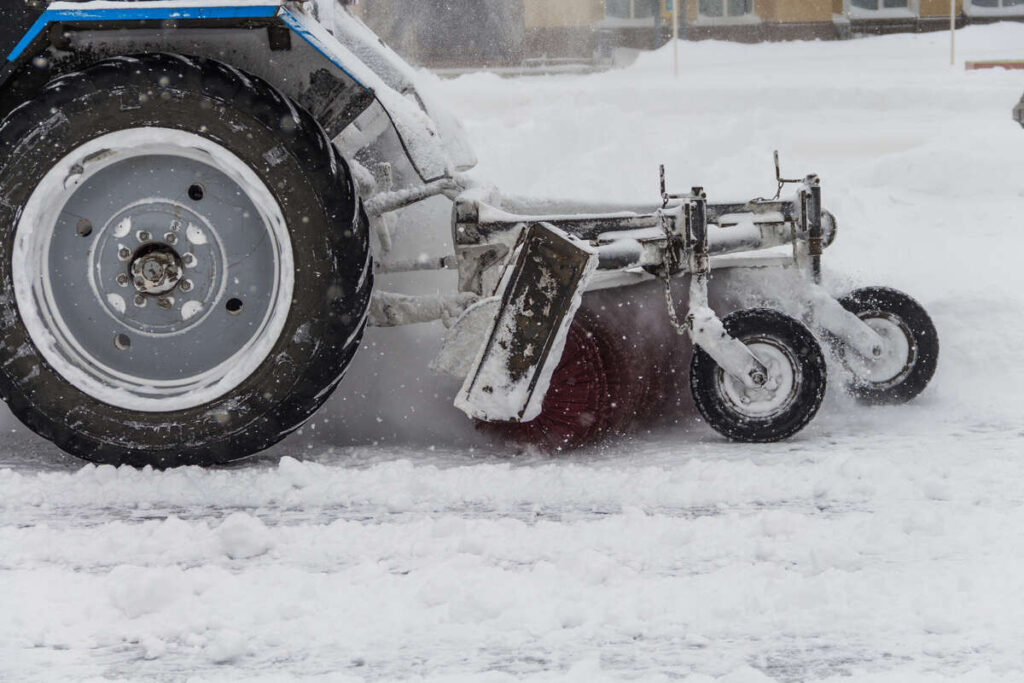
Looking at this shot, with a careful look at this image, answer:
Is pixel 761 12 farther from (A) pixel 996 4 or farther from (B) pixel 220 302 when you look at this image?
(B) pixel 220 302

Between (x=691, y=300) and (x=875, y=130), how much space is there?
9287mm

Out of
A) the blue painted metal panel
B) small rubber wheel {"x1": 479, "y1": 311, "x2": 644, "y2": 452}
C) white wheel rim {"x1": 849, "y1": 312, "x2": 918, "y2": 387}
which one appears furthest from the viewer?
white wheel rim {"x1": 849, "y1": 312, "x2": 918, "y2": 387}

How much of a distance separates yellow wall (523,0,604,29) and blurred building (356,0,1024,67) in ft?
0.06

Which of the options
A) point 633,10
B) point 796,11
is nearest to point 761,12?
point 796,11

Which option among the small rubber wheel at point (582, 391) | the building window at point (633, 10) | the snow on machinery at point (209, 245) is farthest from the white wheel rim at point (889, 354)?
the building window at point (633, 10)

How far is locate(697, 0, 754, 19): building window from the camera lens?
24.4 meters

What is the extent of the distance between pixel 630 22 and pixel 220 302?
21.3 meters

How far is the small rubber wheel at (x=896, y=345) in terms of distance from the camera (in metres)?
4.31

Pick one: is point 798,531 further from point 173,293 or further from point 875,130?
point 875,130

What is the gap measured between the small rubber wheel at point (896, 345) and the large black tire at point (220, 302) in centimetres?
177

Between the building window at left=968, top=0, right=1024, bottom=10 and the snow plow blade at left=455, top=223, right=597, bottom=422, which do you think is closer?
the snow plow blade at left=455, top=223, right=597, bottom=422

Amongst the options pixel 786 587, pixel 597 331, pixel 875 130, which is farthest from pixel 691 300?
pixel 875 130

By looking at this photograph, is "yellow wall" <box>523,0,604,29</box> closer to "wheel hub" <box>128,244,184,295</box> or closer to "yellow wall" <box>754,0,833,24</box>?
"yellow wall" <box>754,0,833,24</box>

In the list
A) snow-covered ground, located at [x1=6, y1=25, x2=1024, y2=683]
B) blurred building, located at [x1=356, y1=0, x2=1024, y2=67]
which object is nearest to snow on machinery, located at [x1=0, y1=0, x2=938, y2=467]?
snow-covered ground, located at [x1=6, y1=25, x2=1024, y2=683]
